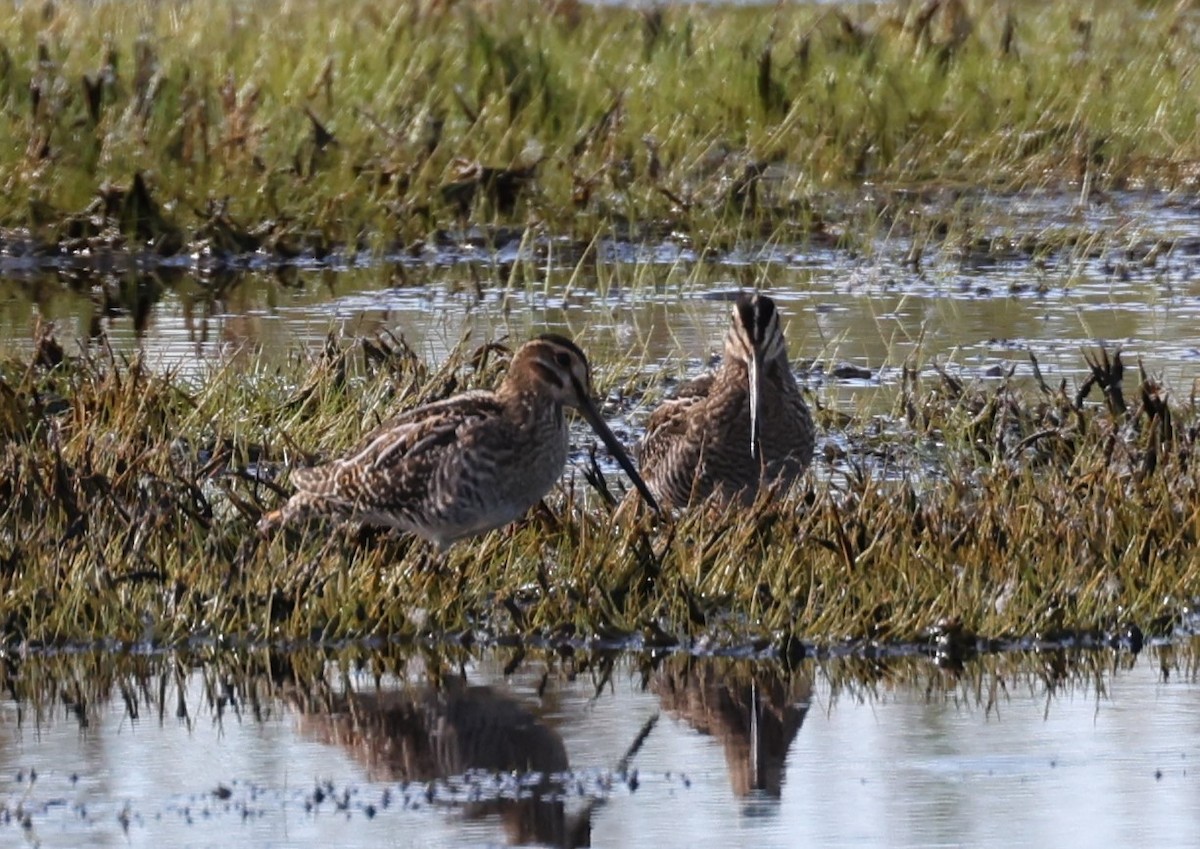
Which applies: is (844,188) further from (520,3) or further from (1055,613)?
(1055,613)

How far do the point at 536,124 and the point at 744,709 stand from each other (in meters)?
9.06

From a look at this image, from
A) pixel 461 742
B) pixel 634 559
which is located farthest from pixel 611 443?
pixel 461 742

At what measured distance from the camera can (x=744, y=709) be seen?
19.4 feet

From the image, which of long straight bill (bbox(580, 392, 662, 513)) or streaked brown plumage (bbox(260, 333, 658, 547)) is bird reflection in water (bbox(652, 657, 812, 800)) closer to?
streaked brown plumage (bbox(260, 333, 658, 547))

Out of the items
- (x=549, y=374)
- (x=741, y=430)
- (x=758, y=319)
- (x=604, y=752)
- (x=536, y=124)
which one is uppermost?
(x=536, y=124)

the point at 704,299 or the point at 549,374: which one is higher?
the point at 704,299

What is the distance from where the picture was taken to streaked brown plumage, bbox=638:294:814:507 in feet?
26.2

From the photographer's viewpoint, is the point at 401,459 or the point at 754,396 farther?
the point at 754,396

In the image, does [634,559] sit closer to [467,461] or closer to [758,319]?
[467,461]

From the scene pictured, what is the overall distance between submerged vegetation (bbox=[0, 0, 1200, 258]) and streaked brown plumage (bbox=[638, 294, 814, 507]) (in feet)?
15.3

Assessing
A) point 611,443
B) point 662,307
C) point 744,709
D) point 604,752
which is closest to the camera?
point 604,752

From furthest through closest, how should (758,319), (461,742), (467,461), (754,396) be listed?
(758,319) < (754,396) < (467,461) < (461,742)

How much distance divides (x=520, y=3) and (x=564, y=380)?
11.7m

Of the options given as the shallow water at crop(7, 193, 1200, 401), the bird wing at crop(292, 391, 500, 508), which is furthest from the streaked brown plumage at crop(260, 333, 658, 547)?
the shallow water at crop(7, 193, 1200, 401)
